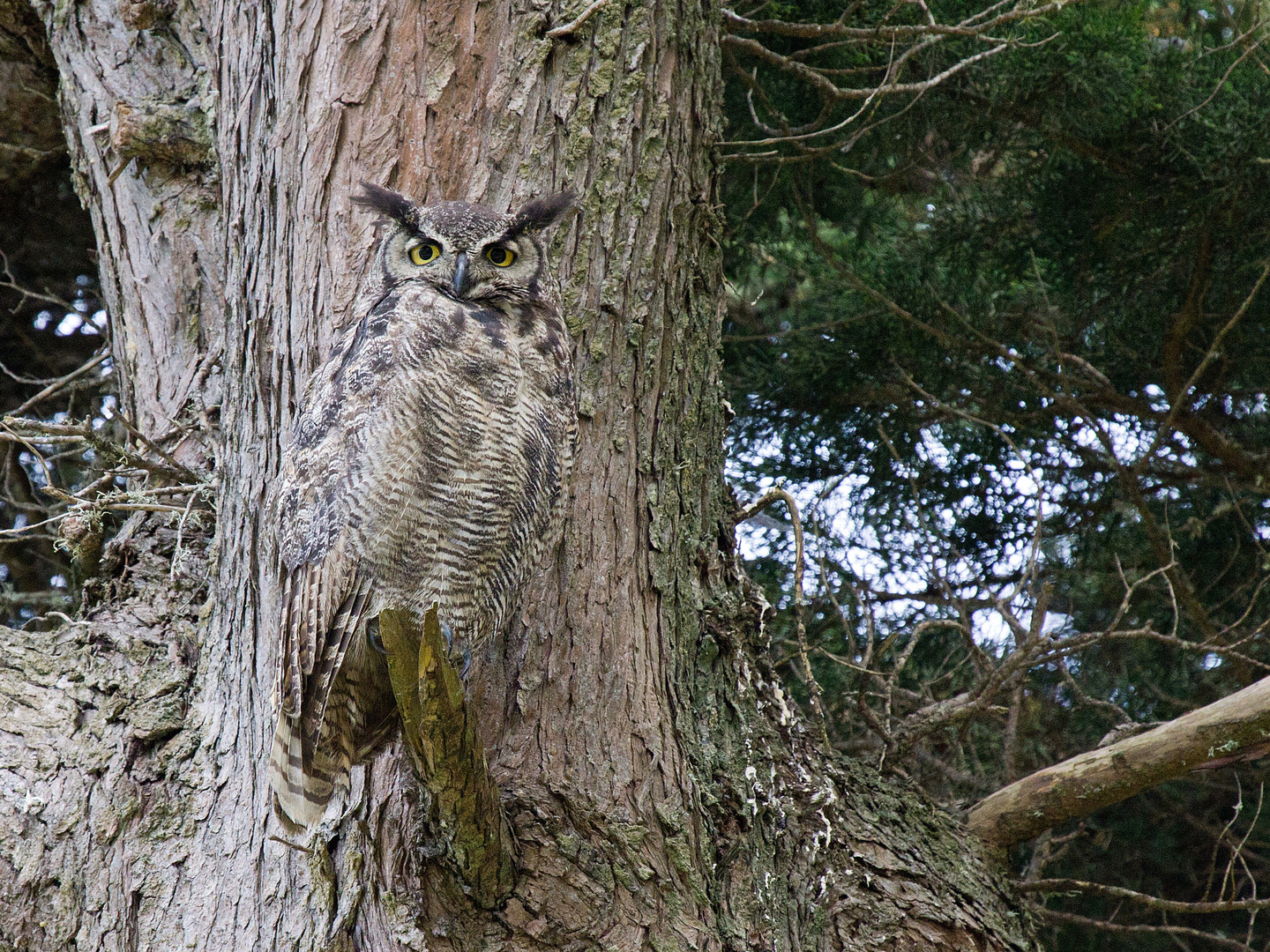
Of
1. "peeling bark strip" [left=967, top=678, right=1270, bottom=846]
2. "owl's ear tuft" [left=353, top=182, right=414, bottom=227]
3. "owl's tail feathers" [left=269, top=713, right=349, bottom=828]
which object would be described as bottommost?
"owl's tail feathers" [left=269, top=713, right=349, bottom=828]

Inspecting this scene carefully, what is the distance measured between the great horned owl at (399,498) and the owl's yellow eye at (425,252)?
33 millimetres

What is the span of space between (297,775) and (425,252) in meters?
1.09

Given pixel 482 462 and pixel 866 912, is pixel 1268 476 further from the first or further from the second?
pixel 482 462

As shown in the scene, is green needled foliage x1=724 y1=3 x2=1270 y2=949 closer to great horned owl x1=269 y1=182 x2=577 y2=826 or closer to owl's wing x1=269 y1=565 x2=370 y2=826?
great horned owl x1=269 y1=182 x2=577 y2=826

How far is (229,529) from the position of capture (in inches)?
99.4

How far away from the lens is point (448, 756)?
5.85 ft

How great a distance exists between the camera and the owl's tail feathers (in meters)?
2.04

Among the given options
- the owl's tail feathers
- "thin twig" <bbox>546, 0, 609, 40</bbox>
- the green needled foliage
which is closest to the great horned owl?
the owl's tail feathers

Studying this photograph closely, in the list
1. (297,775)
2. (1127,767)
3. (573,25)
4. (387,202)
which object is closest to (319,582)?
(297,775)

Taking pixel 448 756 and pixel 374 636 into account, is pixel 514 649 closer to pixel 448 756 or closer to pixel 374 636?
pixel 374 636

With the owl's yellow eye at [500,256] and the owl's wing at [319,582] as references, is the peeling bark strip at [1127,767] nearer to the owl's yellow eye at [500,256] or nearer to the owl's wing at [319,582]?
the owl's wing at [319,582]

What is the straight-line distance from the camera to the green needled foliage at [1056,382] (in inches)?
148

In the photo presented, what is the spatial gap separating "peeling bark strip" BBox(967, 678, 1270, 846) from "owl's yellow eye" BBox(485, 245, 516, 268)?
175cm

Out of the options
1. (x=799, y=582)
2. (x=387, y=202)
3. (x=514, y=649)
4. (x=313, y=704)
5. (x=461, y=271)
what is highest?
(x=387, y=202)
